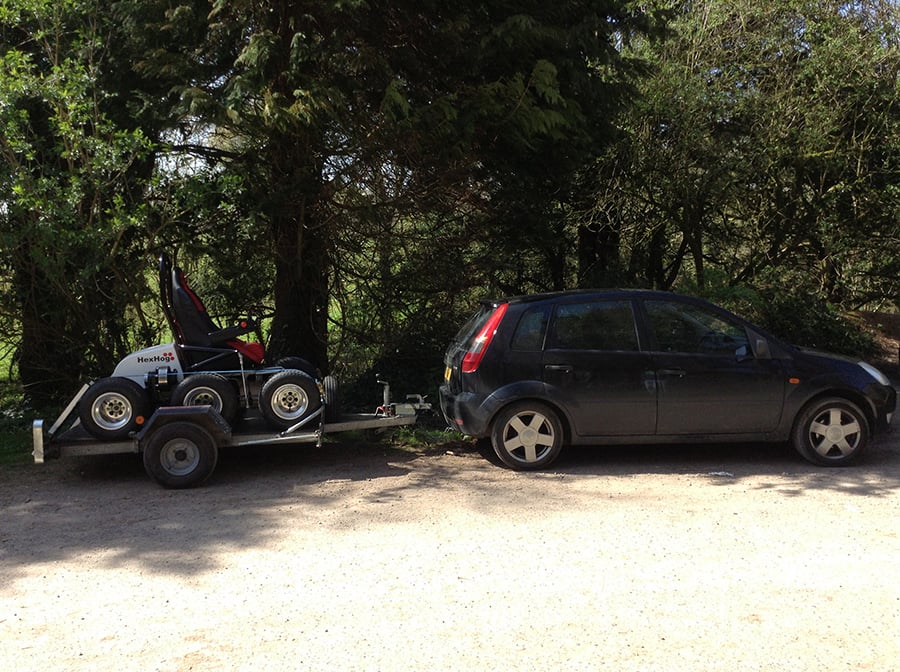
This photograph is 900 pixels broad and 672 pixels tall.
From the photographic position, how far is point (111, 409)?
6.94 metres

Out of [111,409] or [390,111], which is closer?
[111,409]

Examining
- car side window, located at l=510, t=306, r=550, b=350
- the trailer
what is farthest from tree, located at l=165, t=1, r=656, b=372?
the trailer

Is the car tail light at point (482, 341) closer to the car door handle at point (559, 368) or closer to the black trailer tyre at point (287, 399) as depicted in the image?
the car door handle at point (559, 368)

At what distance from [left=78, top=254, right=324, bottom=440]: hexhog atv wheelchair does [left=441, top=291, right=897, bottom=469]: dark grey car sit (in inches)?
63.0

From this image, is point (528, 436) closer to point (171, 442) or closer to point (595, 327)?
point (595, 327)

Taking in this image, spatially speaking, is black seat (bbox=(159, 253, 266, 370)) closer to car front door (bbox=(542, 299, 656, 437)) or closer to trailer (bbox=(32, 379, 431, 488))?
trailer (bbox=(32, 379, 431, 488))

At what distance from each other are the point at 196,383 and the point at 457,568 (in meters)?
3.43

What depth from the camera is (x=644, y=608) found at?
14.1 ft

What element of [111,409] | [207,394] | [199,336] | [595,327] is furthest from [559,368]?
[111,409]

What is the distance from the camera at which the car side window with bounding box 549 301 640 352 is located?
7.30 meters

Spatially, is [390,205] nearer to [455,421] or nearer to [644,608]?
[455,421]

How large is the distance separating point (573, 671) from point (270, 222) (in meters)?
6.75

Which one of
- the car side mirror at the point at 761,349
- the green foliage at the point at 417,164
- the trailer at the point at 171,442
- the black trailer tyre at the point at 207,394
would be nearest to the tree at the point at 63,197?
the green foliage at the point at 417,164

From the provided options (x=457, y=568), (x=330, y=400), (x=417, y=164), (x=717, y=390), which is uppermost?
(x=417, y=164)
